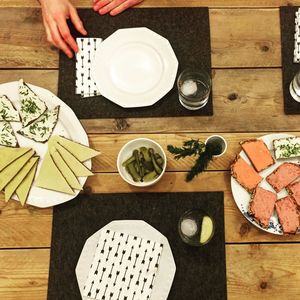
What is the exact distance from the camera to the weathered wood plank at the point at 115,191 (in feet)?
3.67

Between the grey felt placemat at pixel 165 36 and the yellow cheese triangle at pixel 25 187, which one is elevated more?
the grey felt placemat at pixel 165 36

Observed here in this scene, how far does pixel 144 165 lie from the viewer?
44.0 inches

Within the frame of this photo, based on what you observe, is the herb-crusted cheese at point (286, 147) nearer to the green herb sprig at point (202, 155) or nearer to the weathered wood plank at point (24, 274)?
the green herb sprig at point (202, 155)

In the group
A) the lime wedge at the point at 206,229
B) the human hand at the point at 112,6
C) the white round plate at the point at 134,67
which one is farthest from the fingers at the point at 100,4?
the lime wedge at the point at 206,229

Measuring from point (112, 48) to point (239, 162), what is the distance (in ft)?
1.64

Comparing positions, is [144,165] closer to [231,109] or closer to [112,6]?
[231,109]

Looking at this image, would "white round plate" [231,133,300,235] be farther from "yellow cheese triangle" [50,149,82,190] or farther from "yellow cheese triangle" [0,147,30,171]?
"yellow cheese triangle" [0,147,30,171]

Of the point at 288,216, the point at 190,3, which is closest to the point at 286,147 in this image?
the point at 288,216

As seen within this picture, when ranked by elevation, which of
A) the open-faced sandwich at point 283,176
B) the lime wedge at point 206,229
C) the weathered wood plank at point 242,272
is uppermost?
the open-faced sandwich at point 283,176

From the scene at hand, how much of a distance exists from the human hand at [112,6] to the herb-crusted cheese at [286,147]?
0.59 m

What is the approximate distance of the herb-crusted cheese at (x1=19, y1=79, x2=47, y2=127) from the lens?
3.80 feet

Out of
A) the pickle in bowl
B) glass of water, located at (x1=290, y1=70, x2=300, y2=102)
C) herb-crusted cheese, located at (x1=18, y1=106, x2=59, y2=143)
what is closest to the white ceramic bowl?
the pickle in bowl

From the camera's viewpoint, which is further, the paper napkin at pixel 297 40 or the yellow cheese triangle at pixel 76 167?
the paper napkin at pixel 297 40

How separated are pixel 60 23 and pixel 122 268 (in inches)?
28.4
